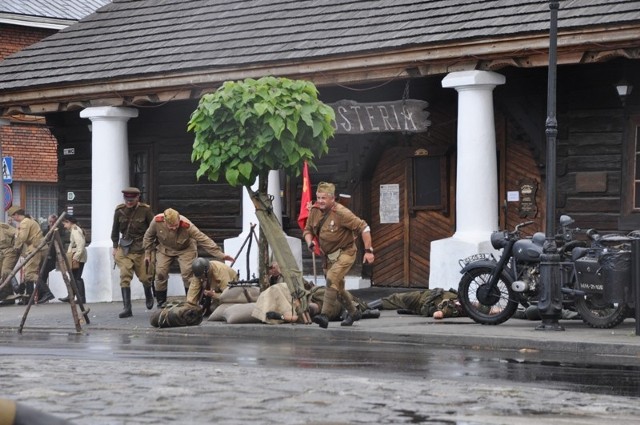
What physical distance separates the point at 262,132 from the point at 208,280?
229 cm

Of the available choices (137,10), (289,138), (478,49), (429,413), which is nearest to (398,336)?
(289,138)

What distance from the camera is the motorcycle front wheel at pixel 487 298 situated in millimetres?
15539

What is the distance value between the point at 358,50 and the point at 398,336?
579 centimetres

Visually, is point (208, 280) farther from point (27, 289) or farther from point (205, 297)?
point (27, 289)

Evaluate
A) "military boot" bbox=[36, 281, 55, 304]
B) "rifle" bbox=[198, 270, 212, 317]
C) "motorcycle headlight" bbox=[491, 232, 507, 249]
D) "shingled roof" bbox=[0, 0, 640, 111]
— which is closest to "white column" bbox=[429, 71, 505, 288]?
"shingled roof" bbox=[0, 0, 640, 111]

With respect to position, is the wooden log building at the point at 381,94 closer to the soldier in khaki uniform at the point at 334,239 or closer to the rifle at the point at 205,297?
the rifle at the point at 205,297

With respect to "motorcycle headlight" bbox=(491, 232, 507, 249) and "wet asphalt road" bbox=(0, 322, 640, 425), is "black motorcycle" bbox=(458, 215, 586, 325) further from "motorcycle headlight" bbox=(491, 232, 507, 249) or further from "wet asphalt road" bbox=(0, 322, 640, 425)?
"wet asphalt road" bbox=(0, 322, 640, 425)

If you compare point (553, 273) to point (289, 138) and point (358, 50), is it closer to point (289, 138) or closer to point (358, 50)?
point (289, 138)

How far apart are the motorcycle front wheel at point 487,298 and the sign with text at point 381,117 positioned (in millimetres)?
4167

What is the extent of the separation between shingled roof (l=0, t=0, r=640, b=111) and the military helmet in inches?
155

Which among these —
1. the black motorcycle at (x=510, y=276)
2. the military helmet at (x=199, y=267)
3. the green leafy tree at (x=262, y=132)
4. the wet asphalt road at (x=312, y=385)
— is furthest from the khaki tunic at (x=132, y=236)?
the wet asphalt road at (x=312, y=385)

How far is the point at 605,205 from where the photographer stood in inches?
752

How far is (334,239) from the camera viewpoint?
51.3 feet

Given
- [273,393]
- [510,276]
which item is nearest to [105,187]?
[510,276]
